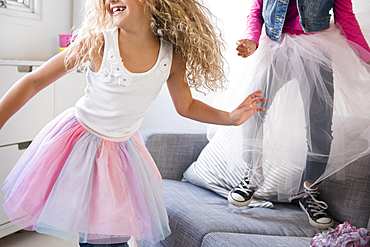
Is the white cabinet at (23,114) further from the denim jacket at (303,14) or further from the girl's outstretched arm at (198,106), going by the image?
the denim jacket at (303,14)

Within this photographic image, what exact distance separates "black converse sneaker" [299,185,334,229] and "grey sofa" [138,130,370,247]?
28 millimetres

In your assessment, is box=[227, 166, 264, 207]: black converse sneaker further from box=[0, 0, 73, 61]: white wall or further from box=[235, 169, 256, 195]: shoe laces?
box=[0, 0, 73, 61]: white wall

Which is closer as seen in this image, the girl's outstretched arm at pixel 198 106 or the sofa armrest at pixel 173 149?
the girl's outstretched arm at pixel 198 106

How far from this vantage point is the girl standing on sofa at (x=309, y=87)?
1.23 m

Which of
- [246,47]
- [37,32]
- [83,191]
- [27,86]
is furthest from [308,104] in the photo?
[37,32]

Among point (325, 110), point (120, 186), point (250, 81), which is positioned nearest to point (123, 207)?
point (120, 186)

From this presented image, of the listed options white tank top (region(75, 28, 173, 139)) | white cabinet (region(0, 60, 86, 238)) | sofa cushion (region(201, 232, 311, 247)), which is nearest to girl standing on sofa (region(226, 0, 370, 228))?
sofa cushion (region(201, 232, 311, 247))

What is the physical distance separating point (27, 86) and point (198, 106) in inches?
20.5

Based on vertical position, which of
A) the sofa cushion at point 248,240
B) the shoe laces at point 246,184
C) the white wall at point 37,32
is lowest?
the sofa cushion at point 248,240

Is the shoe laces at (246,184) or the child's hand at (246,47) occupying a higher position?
the child's hand at (246,47)

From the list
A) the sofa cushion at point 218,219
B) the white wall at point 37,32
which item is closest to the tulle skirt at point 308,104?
the sofa cushion at point 218,219

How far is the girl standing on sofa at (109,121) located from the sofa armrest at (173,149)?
539 millimetres

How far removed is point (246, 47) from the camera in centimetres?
124

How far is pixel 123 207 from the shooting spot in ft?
3.17
